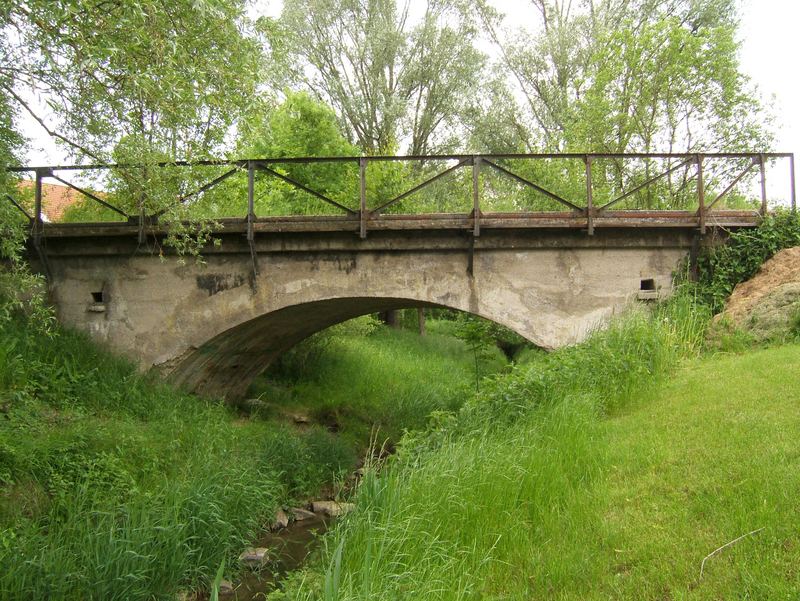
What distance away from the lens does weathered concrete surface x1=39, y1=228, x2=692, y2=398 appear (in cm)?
939

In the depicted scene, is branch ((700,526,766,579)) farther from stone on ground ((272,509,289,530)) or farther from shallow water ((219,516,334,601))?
stone on ground ((272,509,289,530))

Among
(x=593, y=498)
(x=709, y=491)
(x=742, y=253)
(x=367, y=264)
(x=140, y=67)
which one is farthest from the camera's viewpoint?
(x=367, y=264)

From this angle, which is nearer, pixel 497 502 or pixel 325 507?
pixel 497 502

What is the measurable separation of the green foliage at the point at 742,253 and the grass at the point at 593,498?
2.22 m

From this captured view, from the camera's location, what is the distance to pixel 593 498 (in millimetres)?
4703

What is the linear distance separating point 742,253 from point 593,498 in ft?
20.3

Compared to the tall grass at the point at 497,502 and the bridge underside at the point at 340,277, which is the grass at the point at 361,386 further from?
the tall grass at the point at 497,502

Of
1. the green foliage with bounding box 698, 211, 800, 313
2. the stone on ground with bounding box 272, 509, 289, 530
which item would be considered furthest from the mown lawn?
the stone on ground with bounding box 272, 509, 289, 530

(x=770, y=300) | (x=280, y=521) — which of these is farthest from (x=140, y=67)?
(x=770, y=300)

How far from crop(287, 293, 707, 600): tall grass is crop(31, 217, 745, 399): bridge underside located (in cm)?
209

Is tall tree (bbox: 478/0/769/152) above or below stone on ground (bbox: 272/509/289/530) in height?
above

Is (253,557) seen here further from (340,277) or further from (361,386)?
(361,386)

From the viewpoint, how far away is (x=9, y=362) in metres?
8.07

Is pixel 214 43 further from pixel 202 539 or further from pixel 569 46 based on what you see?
pixel 569 46
